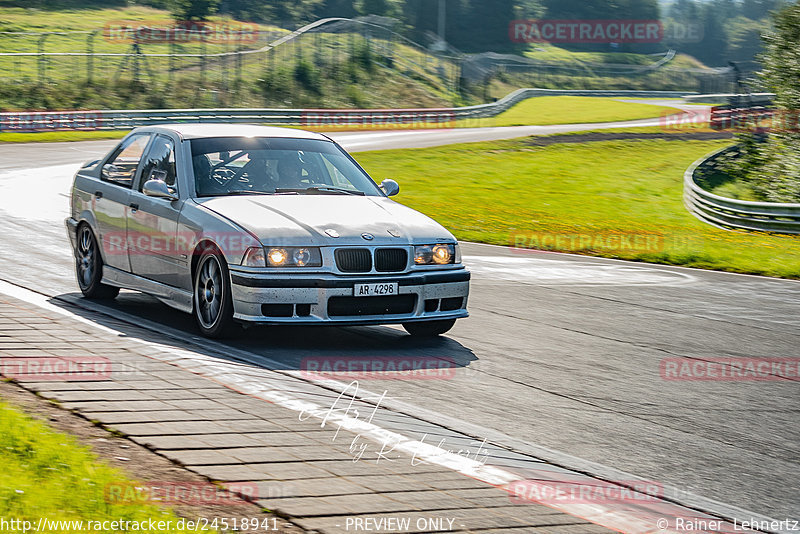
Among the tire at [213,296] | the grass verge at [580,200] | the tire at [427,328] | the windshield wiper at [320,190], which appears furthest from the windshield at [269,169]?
the grass verge at [580,200]

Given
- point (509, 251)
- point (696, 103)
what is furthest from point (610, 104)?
point (509, 251)

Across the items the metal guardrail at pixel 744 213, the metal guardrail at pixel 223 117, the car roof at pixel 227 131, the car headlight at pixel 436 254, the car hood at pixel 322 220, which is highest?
the car roof at pixel 227 131

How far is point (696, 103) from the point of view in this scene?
94.6 metres

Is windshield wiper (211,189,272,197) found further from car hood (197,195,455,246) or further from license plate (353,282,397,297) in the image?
license plate (353,282,397,297)

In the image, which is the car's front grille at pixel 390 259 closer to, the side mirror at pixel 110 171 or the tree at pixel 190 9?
the side mirror at pixel 110 171

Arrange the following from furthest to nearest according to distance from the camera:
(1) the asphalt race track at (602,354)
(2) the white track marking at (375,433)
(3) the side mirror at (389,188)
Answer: (3) the side mirror at (389,188), (1) the asphalt race track at (602,354), (2) the white track marking at (375,433)

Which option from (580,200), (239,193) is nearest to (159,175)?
(239,193)

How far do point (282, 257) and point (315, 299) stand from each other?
1.29ft

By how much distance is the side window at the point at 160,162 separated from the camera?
9.21m

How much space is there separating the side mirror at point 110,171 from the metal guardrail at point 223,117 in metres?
33.1

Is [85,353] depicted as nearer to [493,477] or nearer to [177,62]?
[493,477]

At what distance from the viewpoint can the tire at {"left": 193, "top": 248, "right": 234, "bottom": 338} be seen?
809 centimetres

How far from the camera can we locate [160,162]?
9430mm

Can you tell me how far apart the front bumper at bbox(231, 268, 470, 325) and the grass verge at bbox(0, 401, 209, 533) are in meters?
2.84
